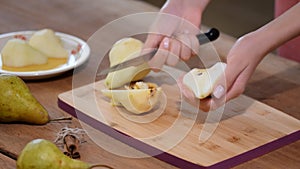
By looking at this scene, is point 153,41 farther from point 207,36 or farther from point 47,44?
point 47,44

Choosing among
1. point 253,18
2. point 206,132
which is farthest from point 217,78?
point 253,18

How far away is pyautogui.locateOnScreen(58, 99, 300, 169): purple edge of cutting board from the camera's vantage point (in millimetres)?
1273

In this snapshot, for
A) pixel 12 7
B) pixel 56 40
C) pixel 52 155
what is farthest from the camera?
pixel 12 7

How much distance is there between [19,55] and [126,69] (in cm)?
26

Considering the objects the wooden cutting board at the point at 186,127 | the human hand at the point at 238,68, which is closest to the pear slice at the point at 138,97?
the wooden cutting board at the point at 186,127

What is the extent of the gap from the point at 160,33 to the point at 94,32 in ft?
1.14

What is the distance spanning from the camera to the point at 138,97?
1.40 meters

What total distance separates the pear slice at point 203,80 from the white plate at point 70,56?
1.01ft

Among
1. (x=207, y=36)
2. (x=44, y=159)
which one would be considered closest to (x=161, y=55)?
(x=207, y=36)

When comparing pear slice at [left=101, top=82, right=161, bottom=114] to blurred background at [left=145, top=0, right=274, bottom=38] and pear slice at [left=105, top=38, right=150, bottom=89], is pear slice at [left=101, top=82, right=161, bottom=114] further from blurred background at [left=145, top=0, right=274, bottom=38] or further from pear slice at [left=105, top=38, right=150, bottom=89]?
blurred background at [left=145, top=0, right=274, bottom=38]

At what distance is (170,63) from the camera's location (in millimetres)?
1552

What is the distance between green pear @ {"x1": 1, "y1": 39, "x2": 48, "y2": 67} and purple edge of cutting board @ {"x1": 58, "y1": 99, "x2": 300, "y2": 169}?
0.65 feet

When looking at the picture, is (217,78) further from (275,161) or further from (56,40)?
(56,40)

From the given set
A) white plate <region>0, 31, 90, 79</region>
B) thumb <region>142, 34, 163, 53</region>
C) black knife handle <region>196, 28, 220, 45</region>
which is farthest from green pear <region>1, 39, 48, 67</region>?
black knife handle <region>196, 28, 220, 45</region>
